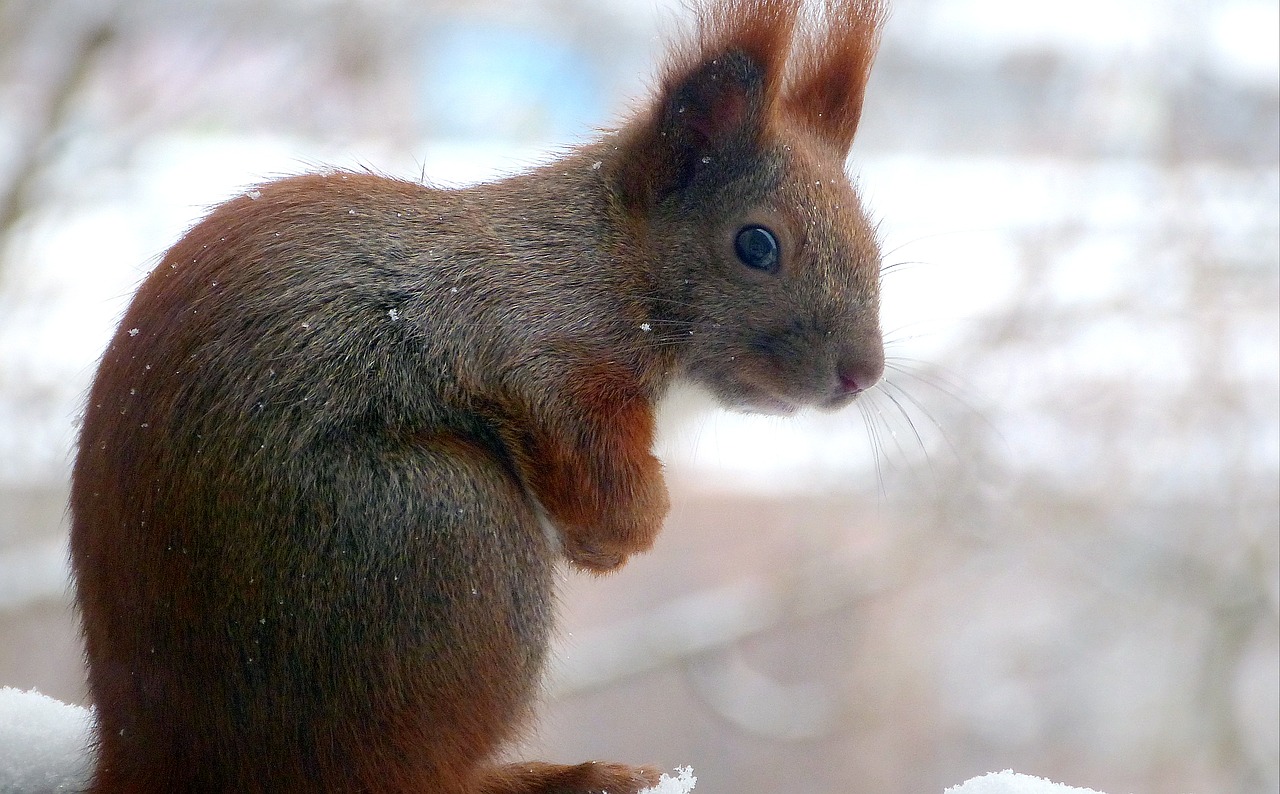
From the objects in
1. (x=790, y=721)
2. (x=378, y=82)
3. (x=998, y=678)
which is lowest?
(x=790, y=721)

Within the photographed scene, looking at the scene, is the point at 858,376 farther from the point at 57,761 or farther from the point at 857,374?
the point at 57,761

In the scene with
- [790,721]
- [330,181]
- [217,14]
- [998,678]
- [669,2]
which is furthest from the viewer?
[998,678]

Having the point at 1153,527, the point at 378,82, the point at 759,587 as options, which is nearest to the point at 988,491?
the point at 1153,527

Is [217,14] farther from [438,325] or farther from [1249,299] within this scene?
[1249,299]

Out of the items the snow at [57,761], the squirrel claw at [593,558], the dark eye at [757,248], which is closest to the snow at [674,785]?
the snow at [57,761]

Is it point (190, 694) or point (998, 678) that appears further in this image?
point (998, 678)

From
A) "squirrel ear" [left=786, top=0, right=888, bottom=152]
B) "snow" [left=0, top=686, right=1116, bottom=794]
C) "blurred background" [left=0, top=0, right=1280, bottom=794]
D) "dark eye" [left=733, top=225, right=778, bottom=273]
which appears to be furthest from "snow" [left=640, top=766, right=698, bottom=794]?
"blurred background" [left=0, top=0, right=1280, bottom=794]

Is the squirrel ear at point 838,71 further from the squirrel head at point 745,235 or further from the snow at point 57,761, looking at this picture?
the snow at point 57,761
